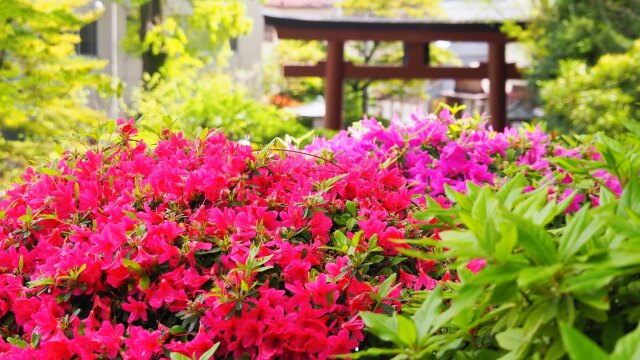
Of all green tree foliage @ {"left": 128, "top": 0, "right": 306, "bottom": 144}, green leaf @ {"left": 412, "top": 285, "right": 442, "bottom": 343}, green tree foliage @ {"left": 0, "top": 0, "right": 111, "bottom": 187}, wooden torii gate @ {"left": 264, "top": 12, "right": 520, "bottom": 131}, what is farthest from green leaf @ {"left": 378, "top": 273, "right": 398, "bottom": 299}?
wooden torii gate @ {"left": 264, "top": 12, "right": 520, "bottom": 131}

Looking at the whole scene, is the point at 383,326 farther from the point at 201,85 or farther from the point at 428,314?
the point at 201,85

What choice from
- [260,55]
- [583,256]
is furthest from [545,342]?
[260,55]

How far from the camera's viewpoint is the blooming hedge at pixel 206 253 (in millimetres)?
1875

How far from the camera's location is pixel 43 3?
12305 millimetres

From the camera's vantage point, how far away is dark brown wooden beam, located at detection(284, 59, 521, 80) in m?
15.4

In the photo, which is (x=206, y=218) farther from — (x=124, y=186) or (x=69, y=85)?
(x=69, y=85)

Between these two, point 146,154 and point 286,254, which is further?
point 146,154

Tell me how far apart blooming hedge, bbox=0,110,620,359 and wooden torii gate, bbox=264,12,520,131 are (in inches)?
484

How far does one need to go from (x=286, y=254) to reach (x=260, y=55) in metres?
25.4

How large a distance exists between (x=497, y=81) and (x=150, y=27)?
6734 mm

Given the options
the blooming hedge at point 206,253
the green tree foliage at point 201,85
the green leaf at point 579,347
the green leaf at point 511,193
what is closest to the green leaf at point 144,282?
the blooming hedge at point 206,253

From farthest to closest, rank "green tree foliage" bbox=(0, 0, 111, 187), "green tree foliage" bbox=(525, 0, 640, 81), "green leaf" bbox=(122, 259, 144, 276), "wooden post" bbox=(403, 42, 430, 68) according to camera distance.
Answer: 1. "wooden post" bbox=(403, 42, 430, 68)
2. "green tree foliage" bbox=(525, 0, 640, 81)
3. "green tree foliage" bbox=(0, 0, 111, 187)
4. "green leaf" bbox=(122, 259, 144, 276)

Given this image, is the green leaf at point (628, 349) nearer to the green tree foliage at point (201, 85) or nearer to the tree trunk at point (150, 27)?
the green tree foliage at point (201, 85)

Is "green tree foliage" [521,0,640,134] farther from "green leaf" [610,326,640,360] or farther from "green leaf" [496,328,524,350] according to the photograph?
"green leaf" [610,326,640,360]
